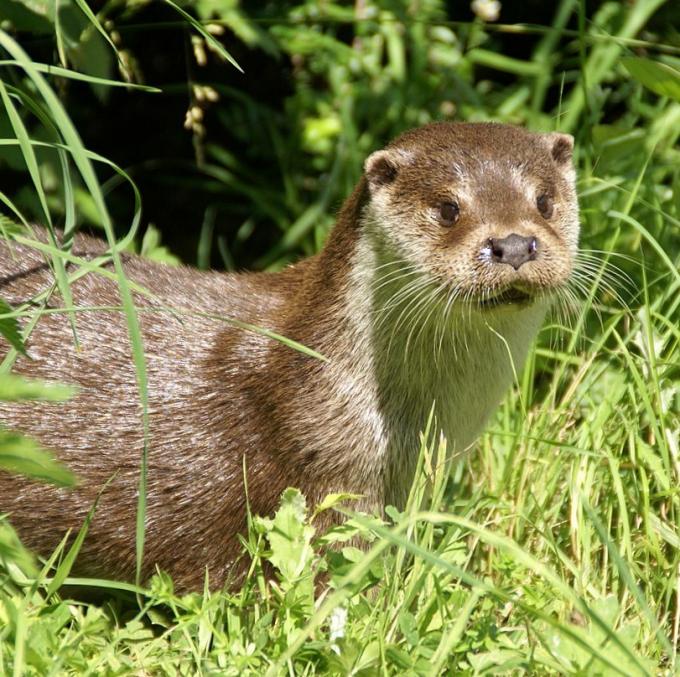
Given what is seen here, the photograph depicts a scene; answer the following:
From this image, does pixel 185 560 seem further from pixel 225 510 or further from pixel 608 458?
pixel 608 458

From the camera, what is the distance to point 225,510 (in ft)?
9.37

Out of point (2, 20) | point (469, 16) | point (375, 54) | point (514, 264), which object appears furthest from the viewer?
point (469, 16)

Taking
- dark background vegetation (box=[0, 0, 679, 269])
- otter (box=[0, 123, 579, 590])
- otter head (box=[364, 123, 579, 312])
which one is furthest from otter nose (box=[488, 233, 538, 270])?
dark background vegetation (box=[0, 0, 679, 269])

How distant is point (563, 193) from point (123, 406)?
1133 millimetres

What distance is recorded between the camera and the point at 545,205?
2738 mm

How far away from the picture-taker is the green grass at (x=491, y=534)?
210cm

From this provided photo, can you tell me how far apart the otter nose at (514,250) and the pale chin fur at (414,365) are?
0.24 metres

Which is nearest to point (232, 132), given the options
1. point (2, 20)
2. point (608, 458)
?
point (2, 20)

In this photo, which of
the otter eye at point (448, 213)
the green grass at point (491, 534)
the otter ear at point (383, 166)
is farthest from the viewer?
the otter ear at point (383, 166)

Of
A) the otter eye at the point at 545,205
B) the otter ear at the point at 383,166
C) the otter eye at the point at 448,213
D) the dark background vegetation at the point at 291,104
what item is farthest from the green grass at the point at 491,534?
the otter ear at the point at 383,166

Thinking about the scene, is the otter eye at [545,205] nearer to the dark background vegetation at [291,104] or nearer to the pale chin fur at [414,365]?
the pale chin fur at [414,365]

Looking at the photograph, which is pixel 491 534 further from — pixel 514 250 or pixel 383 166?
pixel 383 166

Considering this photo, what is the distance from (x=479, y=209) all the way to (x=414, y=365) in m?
0.40

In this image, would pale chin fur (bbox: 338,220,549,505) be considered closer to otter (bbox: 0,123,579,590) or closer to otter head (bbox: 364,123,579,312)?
otter (bbox: 0,123,579,590)
